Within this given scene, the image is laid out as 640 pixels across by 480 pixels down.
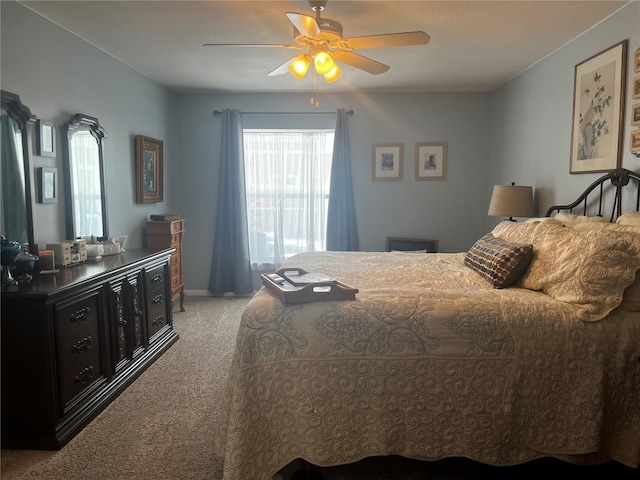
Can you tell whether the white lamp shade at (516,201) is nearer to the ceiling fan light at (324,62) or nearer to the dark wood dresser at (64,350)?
the ceiling fan light at (324,62)

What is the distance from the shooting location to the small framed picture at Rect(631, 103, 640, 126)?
2627 millimetres

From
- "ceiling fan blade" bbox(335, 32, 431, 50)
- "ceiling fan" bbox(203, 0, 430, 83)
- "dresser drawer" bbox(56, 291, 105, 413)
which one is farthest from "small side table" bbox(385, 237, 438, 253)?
"dresser drawer" bbox(56, 291, 105, 413)

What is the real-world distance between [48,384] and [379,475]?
1.71 meters

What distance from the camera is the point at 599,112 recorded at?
3.01 meters

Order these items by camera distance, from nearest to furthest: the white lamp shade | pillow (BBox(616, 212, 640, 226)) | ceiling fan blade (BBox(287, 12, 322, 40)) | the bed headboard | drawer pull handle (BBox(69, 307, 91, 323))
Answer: ceiling fan blade (BBox(287, 12, 322, 40))
pillow (BBox(616, 212, 640, 226))
drawer pull handle (BBox(69, 307, 91, 323))
the bed headboard
the white lamp shade

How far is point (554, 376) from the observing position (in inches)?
72.0

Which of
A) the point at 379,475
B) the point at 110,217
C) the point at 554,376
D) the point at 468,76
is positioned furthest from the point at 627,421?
the point at 110,217

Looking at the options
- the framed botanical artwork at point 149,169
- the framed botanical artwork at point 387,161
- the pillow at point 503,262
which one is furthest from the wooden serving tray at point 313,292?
the framed botanical artwork at point 387,161

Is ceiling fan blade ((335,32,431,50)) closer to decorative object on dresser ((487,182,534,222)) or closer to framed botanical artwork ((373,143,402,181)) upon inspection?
decorative object on dresser ((487,182,534,222))

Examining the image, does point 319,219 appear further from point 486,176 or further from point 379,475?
point 379,475

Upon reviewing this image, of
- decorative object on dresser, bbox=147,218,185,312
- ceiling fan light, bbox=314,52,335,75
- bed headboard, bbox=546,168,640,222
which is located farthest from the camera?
decorative object on dresser, bbox=147,218,185,312

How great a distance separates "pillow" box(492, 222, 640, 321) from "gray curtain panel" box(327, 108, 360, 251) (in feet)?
10.1

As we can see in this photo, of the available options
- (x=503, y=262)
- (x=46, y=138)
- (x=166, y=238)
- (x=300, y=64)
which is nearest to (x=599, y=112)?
(x=503, y=262)

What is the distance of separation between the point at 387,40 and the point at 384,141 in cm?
279
